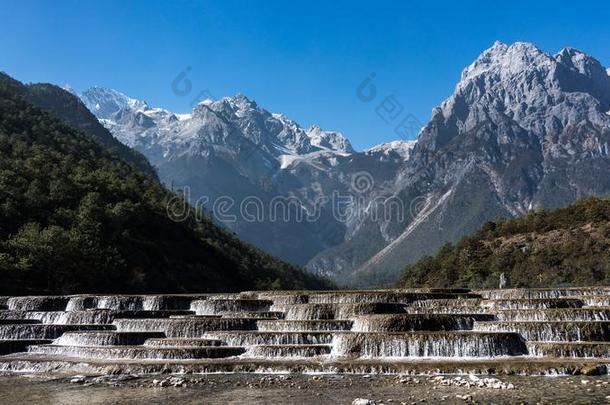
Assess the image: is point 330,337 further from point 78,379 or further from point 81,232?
point 81,232

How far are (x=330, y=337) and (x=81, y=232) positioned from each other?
63.9 m

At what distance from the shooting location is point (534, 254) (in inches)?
4505

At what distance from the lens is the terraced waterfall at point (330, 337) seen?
2641cm

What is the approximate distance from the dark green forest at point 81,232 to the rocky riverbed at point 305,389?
4846 cm

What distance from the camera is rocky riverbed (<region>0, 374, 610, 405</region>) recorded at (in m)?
19.7

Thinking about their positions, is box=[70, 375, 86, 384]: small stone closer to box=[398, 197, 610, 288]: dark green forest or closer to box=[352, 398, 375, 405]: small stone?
box=[352, 398, 375, 405]: small stone

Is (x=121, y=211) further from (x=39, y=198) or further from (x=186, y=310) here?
(x=186, y=310)

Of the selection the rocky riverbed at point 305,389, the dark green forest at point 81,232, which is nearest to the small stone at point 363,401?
the rocky riverbed at point 305,389

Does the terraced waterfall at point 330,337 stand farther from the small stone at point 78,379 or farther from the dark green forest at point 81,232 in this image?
the dark green forest at point 81,232

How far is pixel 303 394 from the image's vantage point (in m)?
21.0

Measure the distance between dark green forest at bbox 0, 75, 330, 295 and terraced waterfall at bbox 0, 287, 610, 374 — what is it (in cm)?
3178

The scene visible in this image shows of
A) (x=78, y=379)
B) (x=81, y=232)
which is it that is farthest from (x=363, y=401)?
(x=81, y=232)

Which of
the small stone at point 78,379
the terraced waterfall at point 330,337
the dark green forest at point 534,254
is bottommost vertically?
the small stone at point 78,379

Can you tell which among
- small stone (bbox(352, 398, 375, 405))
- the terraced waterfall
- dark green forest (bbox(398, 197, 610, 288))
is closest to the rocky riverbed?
small stone (bbox(352, 398, 375, 405))
